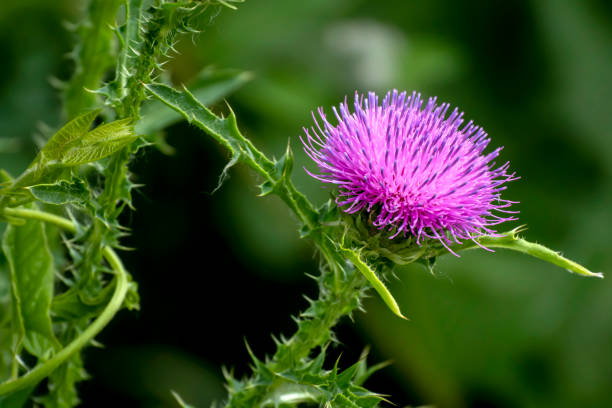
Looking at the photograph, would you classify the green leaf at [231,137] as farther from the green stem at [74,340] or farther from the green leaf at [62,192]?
the green stem at [74,340]

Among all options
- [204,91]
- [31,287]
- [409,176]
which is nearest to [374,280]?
[409,176]

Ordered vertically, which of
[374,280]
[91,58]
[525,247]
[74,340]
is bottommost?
[74,340]

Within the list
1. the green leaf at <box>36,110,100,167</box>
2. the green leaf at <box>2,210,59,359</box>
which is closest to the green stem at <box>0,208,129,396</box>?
the green leaf at <box>2,210,59,359</box>

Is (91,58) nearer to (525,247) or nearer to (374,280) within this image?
(374,280)

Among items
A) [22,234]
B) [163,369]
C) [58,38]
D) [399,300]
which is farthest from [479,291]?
[22,234]

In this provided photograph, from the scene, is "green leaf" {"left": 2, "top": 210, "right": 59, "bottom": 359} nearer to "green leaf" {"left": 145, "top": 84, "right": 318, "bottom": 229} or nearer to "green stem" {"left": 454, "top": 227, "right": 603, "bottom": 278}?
"green leaf" {"left": 145, "top": 84, "right": 318, "bottom": 229}

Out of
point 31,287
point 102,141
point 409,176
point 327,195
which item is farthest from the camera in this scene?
point 327,195
